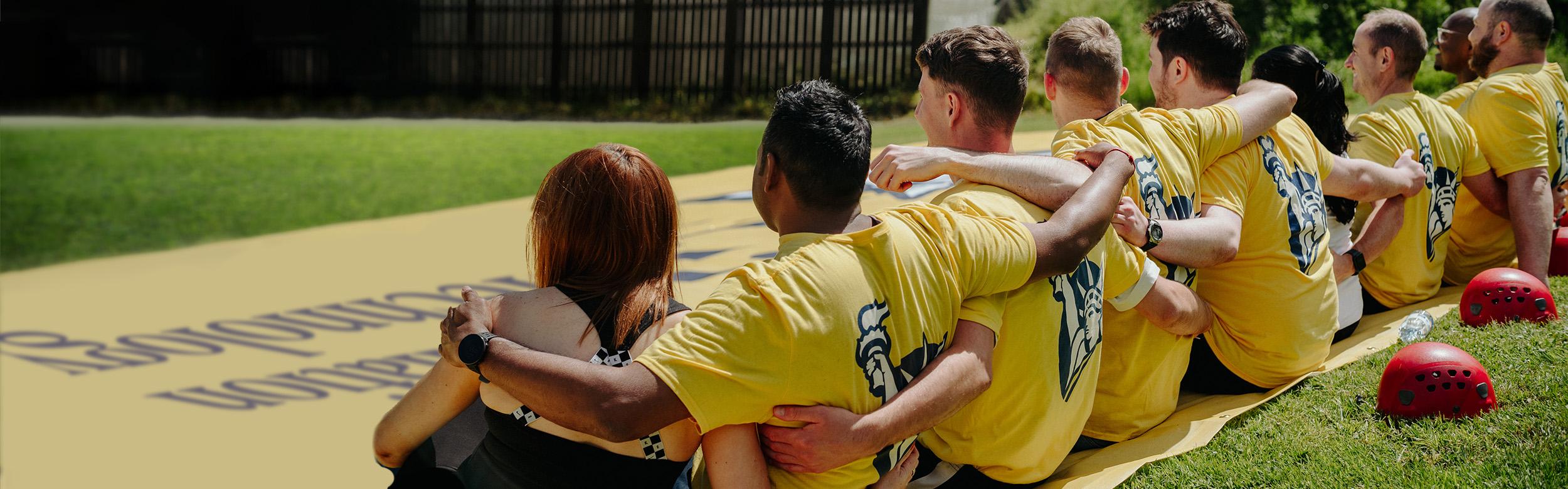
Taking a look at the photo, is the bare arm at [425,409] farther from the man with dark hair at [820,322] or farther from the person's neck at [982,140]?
the person's neck at [982,140]

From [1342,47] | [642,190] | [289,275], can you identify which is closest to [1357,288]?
[642,190]

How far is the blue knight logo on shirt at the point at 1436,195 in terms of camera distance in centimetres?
430

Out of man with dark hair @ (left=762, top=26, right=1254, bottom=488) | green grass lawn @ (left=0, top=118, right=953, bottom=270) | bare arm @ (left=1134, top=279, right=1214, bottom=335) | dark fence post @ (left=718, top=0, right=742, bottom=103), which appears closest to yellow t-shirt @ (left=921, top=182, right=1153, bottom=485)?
man with dark hair @ (left=762, top=26, right=1254, bottom=488)

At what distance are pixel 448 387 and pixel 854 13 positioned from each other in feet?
45.9

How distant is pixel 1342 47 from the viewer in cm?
1177

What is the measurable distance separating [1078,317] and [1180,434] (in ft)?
2.96

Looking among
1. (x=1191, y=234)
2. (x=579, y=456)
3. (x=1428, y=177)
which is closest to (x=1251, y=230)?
(x=1191, y=234)

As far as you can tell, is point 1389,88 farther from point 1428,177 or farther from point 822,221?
point 822,221

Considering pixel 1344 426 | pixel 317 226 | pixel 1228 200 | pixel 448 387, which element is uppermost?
pixel 1228 200

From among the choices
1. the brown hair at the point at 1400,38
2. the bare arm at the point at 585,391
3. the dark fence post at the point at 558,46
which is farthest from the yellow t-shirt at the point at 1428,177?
the dark fence post at the point at 558,46

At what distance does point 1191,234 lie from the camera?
2871 millimetres

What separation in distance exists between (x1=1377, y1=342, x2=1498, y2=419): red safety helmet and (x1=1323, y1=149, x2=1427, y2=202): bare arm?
0.62 m

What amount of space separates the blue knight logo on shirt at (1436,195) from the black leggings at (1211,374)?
1340 millimetres

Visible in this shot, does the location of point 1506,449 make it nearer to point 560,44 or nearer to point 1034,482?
point 1034,482
